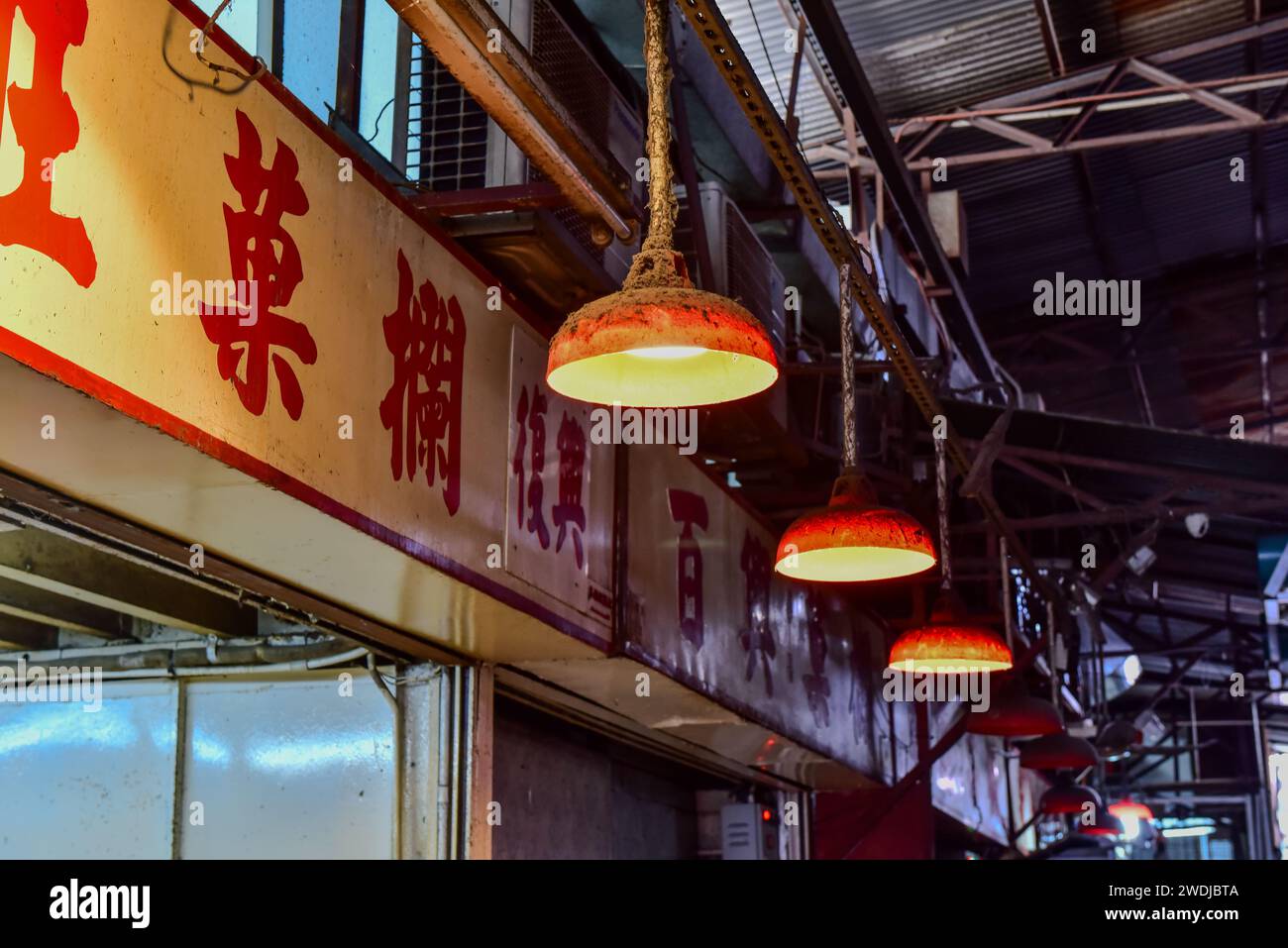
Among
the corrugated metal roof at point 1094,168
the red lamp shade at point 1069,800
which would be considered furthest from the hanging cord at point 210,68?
the red lamp shade at point 1069,800

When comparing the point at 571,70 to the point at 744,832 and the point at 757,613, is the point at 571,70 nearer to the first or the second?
the point at 757,613

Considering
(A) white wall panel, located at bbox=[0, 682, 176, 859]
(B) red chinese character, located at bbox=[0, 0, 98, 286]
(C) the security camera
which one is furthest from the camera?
(C) the security camera

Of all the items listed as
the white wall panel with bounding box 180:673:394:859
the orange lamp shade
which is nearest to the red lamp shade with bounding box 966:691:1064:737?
the white wall panel with bounding box 180:673:394:859

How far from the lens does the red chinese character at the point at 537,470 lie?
241 inches

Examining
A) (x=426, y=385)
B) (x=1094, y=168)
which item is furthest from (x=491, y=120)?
(x=1094, y=168)

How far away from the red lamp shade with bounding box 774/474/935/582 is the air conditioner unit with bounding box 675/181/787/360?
1690mm

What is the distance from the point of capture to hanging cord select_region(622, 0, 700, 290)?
393 centimetres

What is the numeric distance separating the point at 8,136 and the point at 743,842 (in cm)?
875

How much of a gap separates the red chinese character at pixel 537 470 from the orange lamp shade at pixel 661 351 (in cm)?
192

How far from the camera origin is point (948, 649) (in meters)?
7.41

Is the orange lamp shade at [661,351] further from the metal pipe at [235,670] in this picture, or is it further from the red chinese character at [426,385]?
the metal pipe at [235,670]

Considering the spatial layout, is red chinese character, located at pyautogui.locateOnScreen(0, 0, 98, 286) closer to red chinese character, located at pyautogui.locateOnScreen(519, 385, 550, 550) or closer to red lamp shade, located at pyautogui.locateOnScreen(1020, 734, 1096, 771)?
red chinese character, located at pyautogui.locateOnScreen(519, 385, 550, 550)
